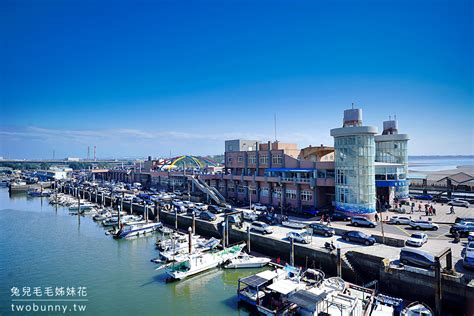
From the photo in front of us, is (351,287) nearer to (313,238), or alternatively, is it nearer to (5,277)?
(313,238)

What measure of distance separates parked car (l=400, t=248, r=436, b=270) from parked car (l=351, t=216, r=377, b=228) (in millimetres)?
12176

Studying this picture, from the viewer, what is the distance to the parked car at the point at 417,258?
2161 cm

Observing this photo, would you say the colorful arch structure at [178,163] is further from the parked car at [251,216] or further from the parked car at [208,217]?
the parked car at [251,216]

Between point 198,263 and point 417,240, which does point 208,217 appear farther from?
point 417,240

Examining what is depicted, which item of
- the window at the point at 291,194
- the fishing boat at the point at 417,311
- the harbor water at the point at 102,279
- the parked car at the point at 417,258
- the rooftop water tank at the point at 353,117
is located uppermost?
the rooftop water tank at the point at 353,117

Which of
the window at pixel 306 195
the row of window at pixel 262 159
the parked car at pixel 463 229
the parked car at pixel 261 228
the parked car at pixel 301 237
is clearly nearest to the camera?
the parked car at pixel 301 237

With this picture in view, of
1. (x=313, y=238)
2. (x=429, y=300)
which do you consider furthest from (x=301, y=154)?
(x=429, y=300)

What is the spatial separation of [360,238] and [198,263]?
16.1m

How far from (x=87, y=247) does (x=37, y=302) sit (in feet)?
50.6

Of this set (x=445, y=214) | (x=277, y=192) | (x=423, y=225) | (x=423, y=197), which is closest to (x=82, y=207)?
(x=277, y=192)

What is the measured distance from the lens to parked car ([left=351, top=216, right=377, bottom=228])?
115 ft

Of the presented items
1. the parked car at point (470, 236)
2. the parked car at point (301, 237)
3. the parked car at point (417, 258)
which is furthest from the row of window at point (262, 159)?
the parked car at point (417, 258)

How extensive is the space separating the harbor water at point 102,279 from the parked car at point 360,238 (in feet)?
34.0

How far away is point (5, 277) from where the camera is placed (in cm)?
2895
